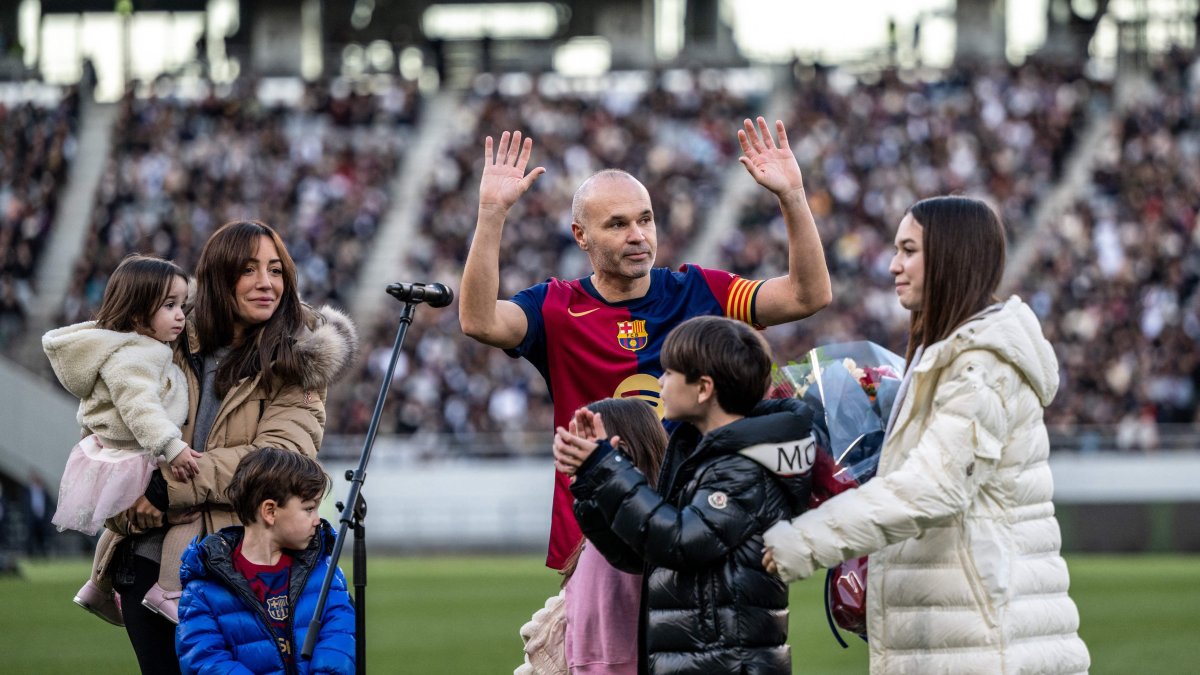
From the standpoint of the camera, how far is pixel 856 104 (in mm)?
34812

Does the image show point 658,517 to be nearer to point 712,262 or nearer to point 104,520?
point 104,520

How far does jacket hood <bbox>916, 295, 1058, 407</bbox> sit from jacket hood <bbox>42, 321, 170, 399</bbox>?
260cm

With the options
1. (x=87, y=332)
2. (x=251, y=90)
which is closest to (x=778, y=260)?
(x=251, y=90)

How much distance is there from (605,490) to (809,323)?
79.8 feet

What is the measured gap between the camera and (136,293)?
5898mm

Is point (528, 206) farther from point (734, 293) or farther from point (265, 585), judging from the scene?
point (265, 585)

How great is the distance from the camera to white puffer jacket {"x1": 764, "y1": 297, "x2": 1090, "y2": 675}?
4.86m

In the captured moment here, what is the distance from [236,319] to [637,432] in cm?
160

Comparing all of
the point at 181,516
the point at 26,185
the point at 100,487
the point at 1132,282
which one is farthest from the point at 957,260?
the point at 26,185

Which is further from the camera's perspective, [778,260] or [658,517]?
[778,260]

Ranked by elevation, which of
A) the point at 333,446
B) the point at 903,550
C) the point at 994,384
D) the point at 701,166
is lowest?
the point at 333,446

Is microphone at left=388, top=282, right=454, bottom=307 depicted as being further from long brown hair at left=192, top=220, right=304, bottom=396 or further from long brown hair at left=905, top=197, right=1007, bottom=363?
long brown hair at left=905, top=197, right=1007, bottom=363

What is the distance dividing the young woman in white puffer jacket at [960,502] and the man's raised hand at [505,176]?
1507 millimetres

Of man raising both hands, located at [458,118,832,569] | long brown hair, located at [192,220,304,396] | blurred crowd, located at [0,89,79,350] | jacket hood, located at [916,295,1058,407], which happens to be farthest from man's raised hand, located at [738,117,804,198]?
blurred crowd, located at [0,89,79,350]
